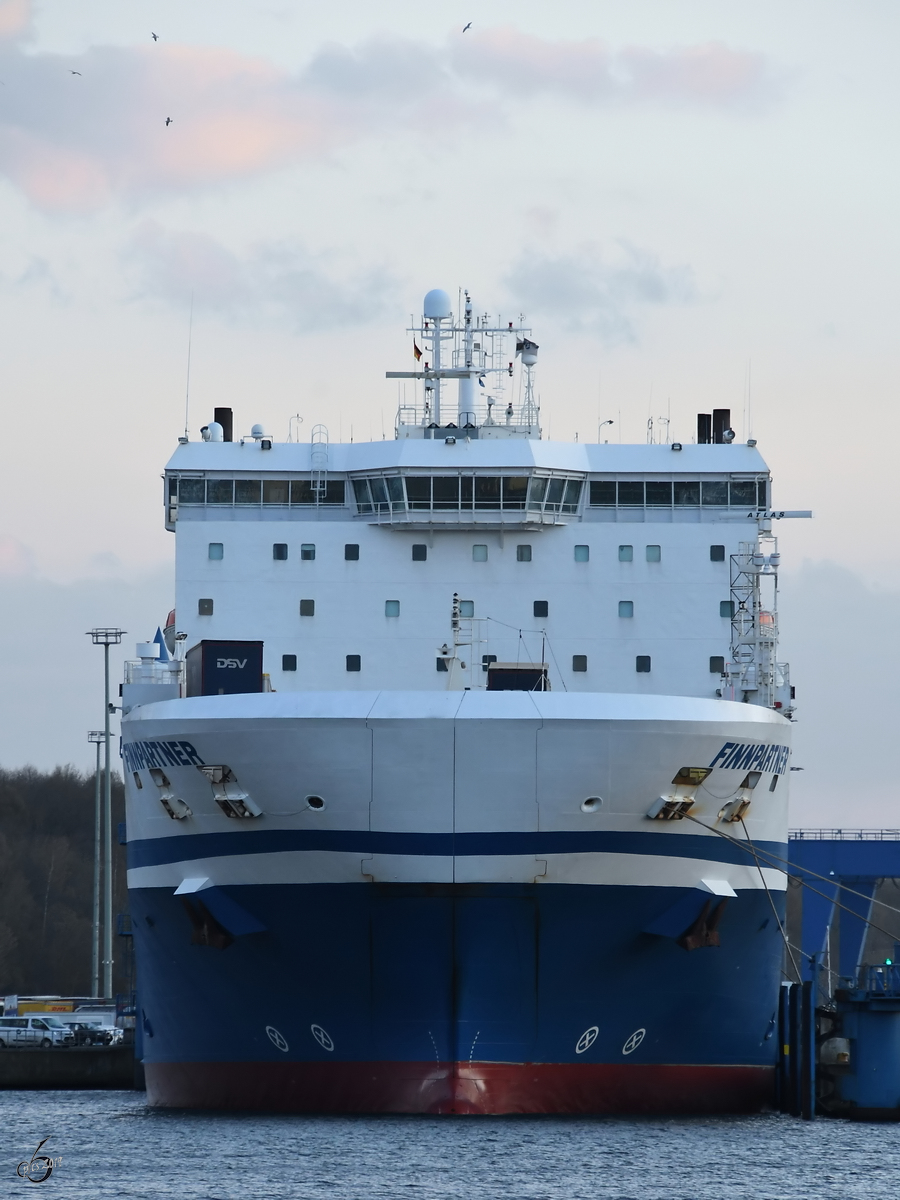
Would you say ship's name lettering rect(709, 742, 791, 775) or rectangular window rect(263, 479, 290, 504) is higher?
rectangular window rect(263, 479, 290, 504)

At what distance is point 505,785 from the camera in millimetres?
29109

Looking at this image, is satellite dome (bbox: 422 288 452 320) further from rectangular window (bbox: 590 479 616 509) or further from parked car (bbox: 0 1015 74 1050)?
parked car (bbox: 0 1015 74 1050)

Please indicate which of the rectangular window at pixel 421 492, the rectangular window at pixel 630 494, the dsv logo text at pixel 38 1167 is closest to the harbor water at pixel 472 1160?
the dsv logo text at pixel 38 1167

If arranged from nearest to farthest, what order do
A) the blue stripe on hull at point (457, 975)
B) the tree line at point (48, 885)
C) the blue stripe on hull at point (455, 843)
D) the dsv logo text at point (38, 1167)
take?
the dsv logo text at point (38, 1167)
the blue stripe on hull at point (455, 843)
the blue stripe on hull at point (457, 975)
the tree line at point (48, 885)

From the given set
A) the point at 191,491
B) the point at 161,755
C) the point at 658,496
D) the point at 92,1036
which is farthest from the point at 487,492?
the point at 92,1036

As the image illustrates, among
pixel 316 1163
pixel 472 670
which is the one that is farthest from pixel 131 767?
pixel 316 1163

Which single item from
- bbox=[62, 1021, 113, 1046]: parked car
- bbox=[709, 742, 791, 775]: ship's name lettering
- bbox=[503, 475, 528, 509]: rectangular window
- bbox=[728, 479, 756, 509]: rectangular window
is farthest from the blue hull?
bbox=[62, 1021, 113, 1046]: parked car

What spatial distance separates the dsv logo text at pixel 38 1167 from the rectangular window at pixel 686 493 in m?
15.9

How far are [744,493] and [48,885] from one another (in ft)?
206

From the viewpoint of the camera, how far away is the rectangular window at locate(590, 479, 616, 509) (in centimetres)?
3847

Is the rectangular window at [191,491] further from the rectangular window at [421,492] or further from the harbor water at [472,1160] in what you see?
the harbor water at [472,1160]

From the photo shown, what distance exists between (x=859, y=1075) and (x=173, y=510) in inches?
613

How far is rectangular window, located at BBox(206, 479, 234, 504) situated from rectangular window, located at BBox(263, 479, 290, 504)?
0.62 m

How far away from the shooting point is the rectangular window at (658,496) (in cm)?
3859
